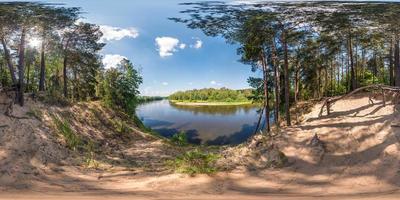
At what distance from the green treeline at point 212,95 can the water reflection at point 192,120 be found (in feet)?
0.46

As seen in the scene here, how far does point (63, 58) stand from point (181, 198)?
3079 millimetres

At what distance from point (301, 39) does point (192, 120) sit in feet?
8.06

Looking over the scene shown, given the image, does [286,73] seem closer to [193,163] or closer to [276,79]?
[276,79]

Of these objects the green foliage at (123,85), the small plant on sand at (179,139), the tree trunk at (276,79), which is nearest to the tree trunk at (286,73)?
the tree trunk at (276,79)

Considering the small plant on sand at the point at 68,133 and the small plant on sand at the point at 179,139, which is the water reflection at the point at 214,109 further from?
the small plant on sand at the point at 68,133

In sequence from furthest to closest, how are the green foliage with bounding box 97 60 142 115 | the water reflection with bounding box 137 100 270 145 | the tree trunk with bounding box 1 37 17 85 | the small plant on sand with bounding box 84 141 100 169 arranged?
the small plant on sand with bounding box 84 141 100 169, the tree trunk with bounding box 1 37 17 85, the green foliage with bounding box 97 60 142 115, the water reflection with bounding box 137 100 270 145

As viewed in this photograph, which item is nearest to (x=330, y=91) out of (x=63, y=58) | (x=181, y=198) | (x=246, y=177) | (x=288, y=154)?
(x=288, y=154)

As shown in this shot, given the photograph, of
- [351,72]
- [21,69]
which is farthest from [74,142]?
[351,72]

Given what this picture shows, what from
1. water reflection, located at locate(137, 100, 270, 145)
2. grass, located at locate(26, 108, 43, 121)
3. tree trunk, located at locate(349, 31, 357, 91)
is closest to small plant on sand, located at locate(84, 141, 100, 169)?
water reflection, located at locate(137, 100, 270, 145)

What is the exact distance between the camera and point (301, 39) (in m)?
5.79

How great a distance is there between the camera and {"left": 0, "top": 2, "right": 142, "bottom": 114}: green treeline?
5359 mm

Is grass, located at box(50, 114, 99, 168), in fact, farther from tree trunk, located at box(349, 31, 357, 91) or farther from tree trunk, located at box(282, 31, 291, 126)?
tree trunk, located at box(349, 31, 357, 91)

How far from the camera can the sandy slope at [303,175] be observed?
5.26 meters

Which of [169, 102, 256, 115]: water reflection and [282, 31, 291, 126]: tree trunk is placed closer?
[169, 102, 256, 115]: water reflection
